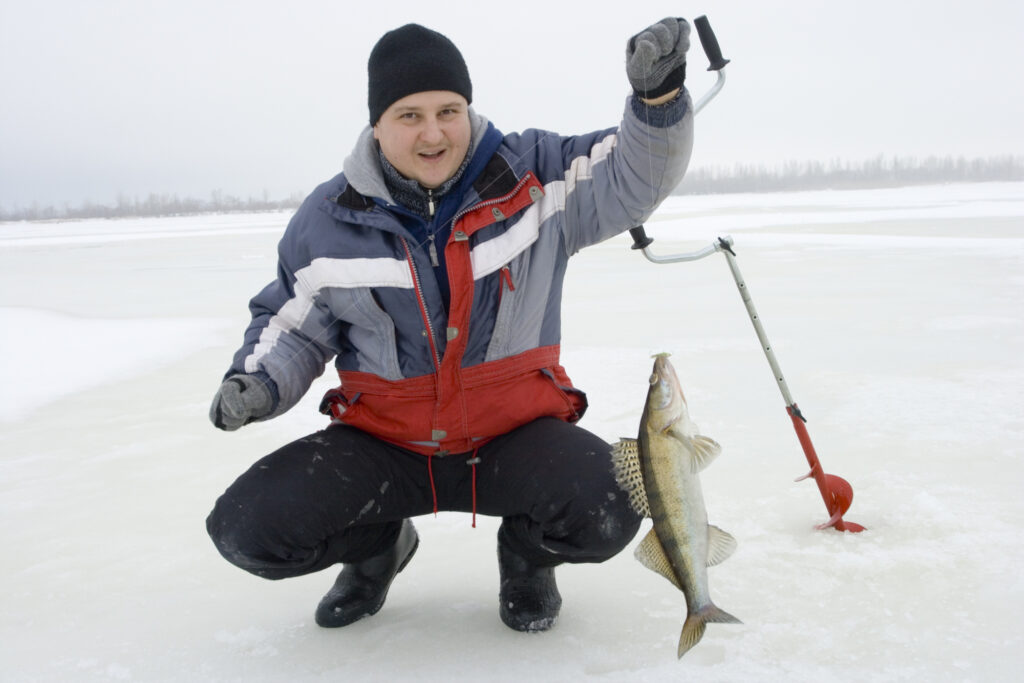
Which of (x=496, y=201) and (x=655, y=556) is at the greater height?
(x=496, y=201)

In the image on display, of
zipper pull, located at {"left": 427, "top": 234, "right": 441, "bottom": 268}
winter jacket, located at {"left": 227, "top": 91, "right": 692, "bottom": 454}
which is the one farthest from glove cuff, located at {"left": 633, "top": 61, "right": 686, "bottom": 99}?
zipper pull, located at {"left": 427, "top": 234, "right": 441, "bottom": 268}

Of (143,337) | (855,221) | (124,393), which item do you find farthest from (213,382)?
(855,221)

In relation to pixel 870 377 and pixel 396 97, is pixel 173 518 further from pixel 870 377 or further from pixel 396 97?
pixel 870 377

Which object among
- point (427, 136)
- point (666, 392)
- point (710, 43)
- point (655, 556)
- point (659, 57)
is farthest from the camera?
point (427, 136)

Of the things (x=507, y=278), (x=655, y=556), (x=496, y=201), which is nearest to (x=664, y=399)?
(x=655, y=556)

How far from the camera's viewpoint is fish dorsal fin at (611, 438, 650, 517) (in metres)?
1.93

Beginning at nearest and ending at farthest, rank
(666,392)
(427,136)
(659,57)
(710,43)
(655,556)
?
(666,392)
(655,556)
(659,57)
(710,43)
(427,136)

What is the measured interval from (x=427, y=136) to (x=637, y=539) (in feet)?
4.78

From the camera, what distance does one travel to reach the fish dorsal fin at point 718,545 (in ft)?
6.18

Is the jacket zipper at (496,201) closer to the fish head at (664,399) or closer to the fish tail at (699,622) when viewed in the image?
the fish head at (664,399)

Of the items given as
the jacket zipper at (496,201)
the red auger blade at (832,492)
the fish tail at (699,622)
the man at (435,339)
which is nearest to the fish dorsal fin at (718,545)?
the fish tail at (699,622)

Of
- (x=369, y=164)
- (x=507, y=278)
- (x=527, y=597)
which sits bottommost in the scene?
(x=527, y=597)

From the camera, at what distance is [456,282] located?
2.28 meters

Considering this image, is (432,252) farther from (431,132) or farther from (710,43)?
(710,43)
